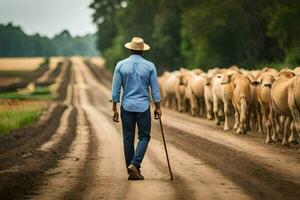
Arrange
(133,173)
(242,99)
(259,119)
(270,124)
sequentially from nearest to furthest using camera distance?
1. (133,173)
2. (270,124)
3. (242,99)
4. (259,119)

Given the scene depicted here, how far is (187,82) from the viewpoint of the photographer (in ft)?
117

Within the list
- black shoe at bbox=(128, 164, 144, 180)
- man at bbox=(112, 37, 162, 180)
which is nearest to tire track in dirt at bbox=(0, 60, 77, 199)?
black shoe at bbox=(128, 164, 144, 180)

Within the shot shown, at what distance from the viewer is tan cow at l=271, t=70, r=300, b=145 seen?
16.5 meters

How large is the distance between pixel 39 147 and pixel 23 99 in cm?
2894

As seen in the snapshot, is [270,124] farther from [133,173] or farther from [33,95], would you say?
[33,95]

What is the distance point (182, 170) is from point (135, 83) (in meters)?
1.97

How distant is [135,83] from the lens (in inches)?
483

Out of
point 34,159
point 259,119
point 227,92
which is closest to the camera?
point 34,159

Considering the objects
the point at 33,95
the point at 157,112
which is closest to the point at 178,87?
the point at 33,95

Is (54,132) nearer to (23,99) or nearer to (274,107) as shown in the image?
(274,107)

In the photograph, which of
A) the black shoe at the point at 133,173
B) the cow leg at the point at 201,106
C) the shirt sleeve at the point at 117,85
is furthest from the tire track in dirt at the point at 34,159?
the cow leg at the point at 201,106

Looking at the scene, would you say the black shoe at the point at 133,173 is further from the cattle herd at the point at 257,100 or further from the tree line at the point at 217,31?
the tree line at the point at 217,31

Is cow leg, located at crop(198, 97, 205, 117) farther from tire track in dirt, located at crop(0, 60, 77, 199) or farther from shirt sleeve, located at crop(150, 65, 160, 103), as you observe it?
shirt sleeve, located at crop(150, 65, 160, 103)

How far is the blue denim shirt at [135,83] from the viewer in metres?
12.2
